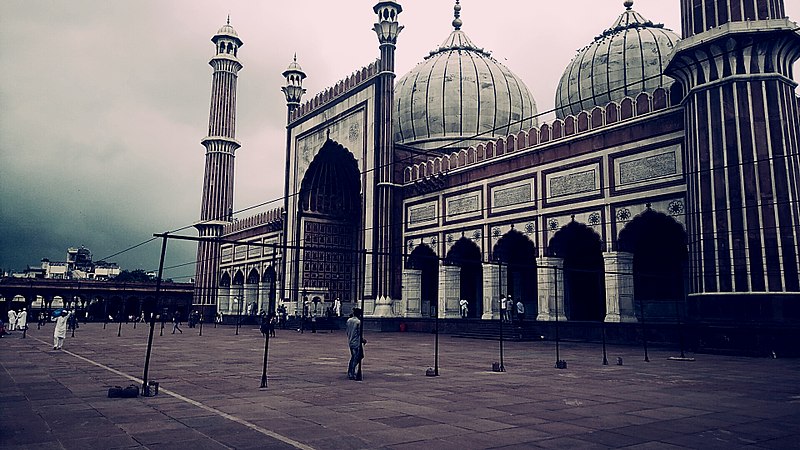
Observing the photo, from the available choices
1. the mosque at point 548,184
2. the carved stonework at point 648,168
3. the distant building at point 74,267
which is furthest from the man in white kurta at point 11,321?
the distant building at point 74,267

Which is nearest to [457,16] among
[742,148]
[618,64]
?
[618,64]

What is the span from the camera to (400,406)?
7.08 metres

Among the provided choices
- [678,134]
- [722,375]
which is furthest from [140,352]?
[678,134]

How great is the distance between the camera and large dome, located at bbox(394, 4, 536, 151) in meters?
32.1

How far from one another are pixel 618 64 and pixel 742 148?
1228 centimetres

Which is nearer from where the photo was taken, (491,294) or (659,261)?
(659,261)

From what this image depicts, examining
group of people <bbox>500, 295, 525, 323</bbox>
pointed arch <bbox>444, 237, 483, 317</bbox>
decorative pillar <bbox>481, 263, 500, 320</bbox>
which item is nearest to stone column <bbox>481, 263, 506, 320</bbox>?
decorative pillar <bbox>481, 263, 500, 320</bbox>

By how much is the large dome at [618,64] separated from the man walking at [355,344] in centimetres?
1829

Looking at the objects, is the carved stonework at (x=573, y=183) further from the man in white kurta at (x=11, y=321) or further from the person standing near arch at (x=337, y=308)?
the man in white kurta at (x=11, y=321)

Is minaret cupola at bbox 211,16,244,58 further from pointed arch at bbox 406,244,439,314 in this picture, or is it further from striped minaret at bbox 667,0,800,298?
striped minaret at bbox 667,0,800,298

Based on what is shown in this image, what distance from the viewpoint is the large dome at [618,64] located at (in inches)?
1022

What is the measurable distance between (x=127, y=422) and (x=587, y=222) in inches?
684

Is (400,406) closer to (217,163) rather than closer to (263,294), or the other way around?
(263,294)

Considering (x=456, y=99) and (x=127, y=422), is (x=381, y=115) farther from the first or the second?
(x=127, y=422)
